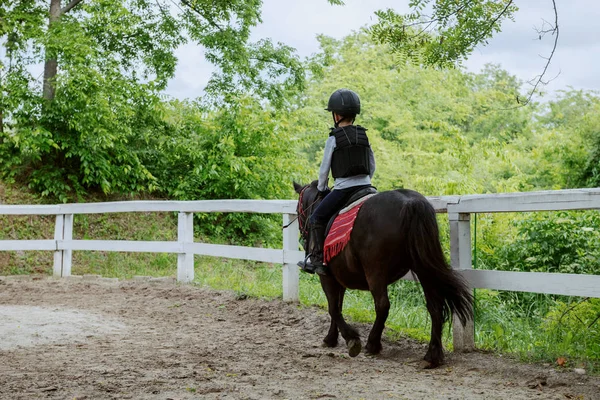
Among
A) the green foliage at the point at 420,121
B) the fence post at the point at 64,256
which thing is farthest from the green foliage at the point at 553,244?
the green foliage at the point at 420,121

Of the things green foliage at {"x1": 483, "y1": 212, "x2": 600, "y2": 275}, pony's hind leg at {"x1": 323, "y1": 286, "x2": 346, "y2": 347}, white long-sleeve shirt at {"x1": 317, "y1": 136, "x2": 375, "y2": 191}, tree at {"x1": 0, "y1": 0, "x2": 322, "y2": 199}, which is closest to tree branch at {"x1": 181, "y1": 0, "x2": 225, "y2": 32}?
tree at {"x1": 0, "y1": 0, "x2": 322, "y2": 199}

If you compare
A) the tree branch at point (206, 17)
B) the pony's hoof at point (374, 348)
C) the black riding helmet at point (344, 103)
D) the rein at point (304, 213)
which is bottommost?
the pony's hoof at point (374, 348)

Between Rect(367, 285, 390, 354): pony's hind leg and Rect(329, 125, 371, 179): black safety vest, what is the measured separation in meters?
1.08

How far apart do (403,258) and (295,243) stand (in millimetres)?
3098

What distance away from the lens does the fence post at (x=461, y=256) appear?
564 cm

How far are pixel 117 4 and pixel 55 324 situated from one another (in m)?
9.21

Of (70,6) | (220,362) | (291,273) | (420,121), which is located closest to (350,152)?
(220,362)

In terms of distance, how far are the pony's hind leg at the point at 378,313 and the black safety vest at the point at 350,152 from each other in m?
Answer: 1.08

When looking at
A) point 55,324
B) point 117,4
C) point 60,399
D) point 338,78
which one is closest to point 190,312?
point 55,324

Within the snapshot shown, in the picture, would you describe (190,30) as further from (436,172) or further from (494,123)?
(494,123)

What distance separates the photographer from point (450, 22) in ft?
25.1

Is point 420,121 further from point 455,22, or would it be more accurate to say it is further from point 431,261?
point 431,261

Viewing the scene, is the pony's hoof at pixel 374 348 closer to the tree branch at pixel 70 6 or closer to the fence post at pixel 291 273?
the fence post at pixel 291 273

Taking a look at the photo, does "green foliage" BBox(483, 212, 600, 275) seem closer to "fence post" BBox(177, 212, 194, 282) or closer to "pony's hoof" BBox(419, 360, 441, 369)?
"fence post" BBox(177, 212, 194, 282)
